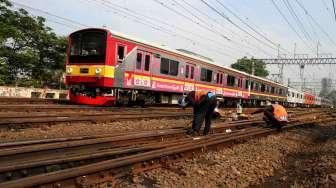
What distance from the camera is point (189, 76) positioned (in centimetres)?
2270

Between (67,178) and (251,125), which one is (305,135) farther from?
(67,178)

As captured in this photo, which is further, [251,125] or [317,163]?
[251,125]

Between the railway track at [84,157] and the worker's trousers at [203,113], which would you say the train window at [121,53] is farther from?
the railway track at [84,157]

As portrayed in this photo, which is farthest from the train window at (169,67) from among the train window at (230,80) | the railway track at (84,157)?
the railway track at (84,157)

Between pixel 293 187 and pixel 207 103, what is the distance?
4.38 metres

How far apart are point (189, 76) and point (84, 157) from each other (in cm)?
1698

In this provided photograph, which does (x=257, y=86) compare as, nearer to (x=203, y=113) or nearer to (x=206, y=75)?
(x=206, y=75)

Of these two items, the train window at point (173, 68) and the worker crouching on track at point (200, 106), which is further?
the train window at point (173, 68)

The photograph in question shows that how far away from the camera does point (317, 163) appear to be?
804 cm

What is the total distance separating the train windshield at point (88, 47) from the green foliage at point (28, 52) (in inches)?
551

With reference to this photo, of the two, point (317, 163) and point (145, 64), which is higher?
point (145, 64)

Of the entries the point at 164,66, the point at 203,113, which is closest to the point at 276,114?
the point at 203,113

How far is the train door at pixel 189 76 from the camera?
22312mm

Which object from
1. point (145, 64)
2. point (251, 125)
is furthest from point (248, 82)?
point (251, 125)
